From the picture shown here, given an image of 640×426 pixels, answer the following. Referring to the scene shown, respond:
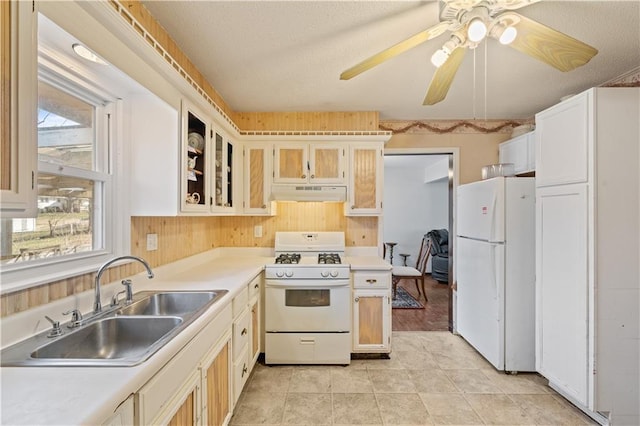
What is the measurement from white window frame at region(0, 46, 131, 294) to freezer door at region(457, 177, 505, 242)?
280cm

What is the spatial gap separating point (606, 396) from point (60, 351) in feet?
9.70

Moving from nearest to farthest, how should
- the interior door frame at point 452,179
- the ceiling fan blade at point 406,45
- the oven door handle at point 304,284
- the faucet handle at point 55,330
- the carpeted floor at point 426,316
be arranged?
the faucet handle at point 55,330
the ceiling fan blade at point 406,45
the oven door handle at point 304,284
the interior door frame at point 452,179
the carpeted floor at point 426,316

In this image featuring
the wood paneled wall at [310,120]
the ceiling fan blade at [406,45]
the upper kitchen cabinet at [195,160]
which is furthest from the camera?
the wood paneled wall at [310,120]

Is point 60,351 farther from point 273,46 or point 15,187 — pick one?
point 273,46

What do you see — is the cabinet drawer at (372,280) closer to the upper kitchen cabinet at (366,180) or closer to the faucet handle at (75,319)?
the upper kitchen cabinet at (366,180)

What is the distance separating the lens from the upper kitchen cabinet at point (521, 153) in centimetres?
273

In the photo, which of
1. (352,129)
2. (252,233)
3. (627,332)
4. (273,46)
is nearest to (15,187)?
(273,46)

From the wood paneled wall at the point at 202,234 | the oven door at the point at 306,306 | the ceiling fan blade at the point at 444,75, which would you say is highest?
the ceiling fan blade at the point at 444,75

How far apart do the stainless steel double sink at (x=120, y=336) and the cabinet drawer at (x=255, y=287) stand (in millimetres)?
534

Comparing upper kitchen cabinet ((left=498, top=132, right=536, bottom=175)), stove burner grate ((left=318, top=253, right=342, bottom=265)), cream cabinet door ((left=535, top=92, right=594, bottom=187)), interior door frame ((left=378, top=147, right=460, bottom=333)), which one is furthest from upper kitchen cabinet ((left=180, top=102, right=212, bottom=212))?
upper kitchen cabinet ((left=498, top=132, right=536, bottom=175))

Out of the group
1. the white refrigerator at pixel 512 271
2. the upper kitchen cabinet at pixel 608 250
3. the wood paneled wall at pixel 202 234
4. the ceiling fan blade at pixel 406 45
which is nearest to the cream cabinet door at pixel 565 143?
the upper kitchen cabinet at pixel 608 250

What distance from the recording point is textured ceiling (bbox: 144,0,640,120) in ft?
5.21

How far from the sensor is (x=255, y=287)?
7.80 ft

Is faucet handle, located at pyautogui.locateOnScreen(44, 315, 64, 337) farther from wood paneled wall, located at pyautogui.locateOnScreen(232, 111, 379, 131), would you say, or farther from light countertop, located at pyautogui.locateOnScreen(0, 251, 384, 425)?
wood paneled wall, located at pyautogui.locateOnScreen(232, 111, 379, 131)
